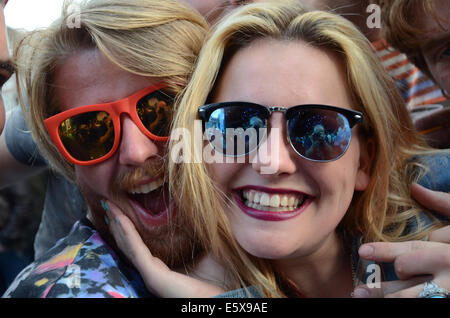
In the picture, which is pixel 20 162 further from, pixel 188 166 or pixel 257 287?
pixel 257 287

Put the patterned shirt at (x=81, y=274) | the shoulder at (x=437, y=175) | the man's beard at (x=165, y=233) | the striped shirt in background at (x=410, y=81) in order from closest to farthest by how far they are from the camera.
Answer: the patterned shirt at (x=81, y=274) → the man's beard at (x=165, y=233) → the shoulder at (x=437, y=175) → the striped shirt in background at (x=410, y=81)

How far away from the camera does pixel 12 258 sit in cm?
213

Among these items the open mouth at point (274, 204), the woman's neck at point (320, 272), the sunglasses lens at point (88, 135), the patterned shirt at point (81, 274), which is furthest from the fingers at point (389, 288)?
the sunglasses lens at point (88, 135)

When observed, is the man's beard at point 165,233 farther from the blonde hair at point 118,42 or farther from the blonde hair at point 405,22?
the blonde hair at point 405,22

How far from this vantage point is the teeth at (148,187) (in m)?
1.32

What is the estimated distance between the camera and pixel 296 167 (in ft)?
3.71

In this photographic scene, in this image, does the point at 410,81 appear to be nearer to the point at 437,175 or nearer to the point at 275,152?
the point at 437,175

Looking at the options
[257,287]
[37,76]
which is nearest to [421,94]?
[257,287]

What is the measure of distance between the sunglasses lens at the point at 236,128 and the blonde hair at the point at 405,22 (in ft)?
3.06

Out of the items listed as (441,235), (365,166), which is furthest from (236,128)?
(441,235)

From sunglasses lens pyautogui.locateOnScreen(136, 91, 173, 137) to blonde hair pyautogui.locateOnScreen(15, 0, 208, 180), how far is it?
0.14 feet

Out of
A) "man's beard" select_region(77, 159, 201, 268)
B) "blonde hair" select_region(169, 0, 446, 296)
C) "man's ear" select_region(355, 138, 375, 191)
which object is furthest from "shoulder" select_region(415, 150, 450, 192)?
"man's beard" select_region(77, 159, 201, 268)
